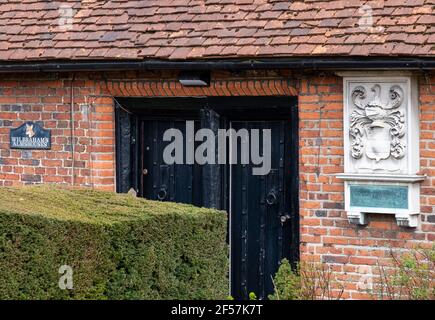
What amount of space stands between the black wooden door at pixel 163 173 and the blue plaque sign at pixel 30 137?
3.33ft

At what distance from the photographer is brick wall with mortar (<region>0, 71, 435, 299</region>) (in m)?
11.0

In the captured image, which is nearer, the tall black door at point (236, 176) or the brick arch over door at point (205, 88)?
the brick arch over door at point (205, 88)

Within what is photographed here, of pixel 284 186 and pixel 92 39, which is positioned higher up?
pixel 92 39

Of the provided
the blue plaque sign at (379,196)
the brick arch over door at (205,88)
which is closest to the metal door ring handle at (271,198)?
the brick arch over door at (205,88)

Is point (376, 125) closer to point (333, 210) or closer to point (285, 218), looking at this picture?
point (333, 210)

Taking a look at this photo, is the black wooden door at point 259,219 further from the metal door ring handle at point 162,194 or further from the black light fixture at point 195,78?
the metal door ring handle at point 162,194

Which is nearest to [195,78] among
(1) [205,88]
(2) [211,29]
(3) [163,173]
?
(1) [205,88]

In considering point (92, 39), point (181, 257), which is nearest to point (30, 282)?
point (181, 257)

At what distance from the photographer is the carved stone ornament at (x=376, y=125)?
1075 cm

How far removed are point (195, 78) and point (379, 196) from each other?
6.93 ft

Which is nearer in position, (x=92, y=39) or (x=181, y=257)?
(x=181, y=257)

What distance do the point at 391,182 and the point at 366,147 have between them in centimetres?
38

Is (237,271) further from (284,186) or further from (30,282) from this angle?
(30,282)

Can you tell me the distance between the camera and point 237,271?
12234 mm
